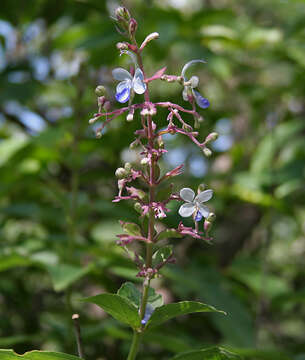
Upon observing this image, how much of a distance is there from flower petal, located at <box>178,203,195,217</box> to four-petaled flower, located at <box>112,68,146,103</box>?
0.29 metres

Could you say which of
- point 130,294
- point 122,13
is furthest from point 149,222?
point 122,13

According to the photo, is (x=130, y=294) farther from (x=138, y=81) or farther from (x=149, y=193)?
(x=138, y=81)

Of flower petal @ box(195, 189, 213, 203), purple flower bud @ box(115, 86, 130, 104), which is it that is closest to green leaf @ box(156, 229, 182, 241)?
flower petal @ box(195, 189, 213, 203)

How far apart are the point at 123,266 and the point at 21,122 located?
5.25 ft

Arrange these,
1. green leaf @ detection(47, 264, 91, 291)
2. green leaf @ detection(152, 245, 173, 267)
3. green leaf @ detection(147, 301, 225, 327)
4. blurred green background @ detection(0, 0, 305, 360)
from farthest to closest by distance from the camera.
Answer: blurred green background @ detection(0, 0, 305, 360) < green leaf @ detection(47, 264, 91, 291) < green leaf @ detection(152, 245, 173, 267) < green leaf @ detection(147, 301, 225, 327)

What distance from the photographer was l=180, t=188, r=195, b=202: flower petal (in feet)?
3.76

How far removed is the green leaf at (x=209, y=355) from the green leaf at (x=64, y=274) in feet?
2.67

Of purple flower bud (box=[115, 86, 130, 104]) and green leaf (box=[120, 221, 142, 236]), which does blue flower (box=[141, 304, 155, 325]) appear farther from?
purple flower bud (box=[115, 86, 130, 104])

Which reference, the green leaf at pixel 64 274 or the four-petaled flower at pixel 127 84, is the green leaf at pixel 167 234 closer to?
the four-petaled flower at pixel 127 84

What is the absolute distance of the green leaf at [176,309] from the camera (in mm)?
1088

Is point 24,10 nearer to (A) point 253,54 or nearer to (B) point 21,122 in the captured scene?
(B) point 21,122

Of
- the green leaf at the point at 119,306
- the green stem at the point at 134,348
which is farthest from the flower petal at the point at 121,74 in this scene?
the green stem at the point at 134,348

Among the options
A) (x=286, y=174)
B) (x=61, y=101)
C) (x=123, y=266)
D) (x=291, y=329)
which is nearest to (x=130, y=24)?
(x=123, y=266)

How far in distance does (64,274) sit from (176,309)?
102cm
